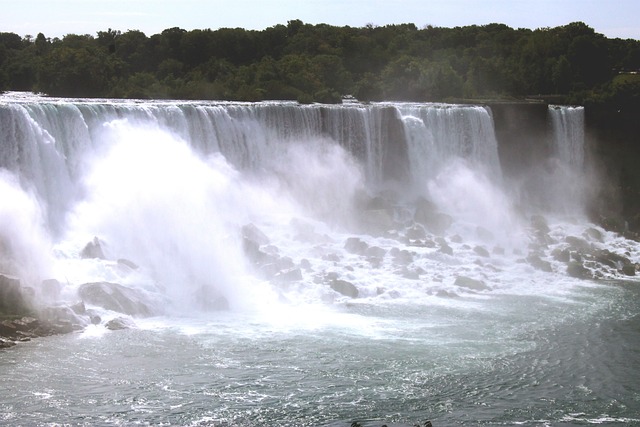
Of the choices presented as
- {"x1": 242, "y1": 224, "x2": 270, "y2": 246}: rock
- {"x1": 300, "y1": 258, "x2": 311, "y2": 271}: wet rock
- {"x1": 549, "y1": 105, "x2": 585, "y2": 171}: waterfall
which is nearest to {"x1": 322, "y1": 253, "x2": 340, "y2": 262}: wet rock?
{"x1": 300, "y1": 258, "x2": 311, "y2": 271}: wet rock

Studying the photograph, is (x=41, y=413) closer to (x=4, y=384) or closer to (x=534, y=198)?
(x=4, y=384)

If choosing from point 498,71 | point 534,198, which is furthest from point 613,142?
point 498,71

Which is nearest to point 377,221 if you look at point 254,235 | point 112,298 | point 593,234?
point 254,235

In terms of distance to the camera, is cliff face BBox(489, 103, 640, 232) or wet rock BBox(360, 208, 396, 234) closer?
wet rock BBox(360, 208, 396, 234)

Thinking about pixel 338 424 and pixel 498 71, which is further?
pixel 498 71

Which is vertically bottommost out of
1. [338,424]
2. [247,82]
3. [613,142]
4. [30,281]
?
[338,424]

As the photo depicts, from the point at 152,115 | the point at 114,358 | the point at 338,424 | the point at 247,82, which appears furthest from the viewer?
the point at 247,82

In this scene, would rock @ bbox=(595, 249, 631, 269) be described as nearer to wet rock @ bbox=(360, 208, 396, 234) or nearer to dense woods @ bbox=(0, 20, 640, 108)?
wet rock @ bbox=(360, 208, 396, 234)

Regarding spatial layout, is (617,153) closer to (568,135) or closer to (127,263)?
(568,135)
